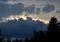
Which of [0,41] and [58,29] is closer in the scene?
[58,29]

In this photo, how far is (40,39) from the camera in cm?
5544

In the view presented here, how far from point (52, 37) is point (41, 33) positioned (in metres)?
4.45

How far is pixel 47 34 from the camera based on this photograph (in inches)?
2153

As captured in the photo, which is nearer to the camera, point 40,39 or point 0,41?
point 40,39

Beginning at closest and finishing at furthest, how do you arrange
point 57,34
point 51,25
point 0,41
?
point 57,34
point 51,25
point 0,41

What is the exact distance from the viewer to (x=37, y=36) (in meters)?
56.9

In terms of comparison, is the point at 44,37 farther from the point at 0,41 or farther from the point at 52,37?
the point at 0,41

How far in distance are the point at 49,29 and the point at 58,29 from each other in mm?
1773

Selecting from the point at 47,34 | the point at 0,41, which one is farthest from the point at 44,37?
the point at 0,41

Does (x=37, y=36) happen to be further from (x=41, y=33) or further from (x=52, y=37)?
(x=52, y=37)

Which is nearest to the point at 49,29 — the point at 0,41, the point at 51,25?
the point at 51,25

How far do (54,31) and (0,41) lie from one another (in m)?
17.4

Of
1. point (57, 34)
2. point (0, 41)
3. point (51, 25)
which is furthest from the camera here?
point (0, 41)

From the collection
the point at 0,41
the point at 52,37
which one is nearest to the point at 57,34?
the point at 52,37
